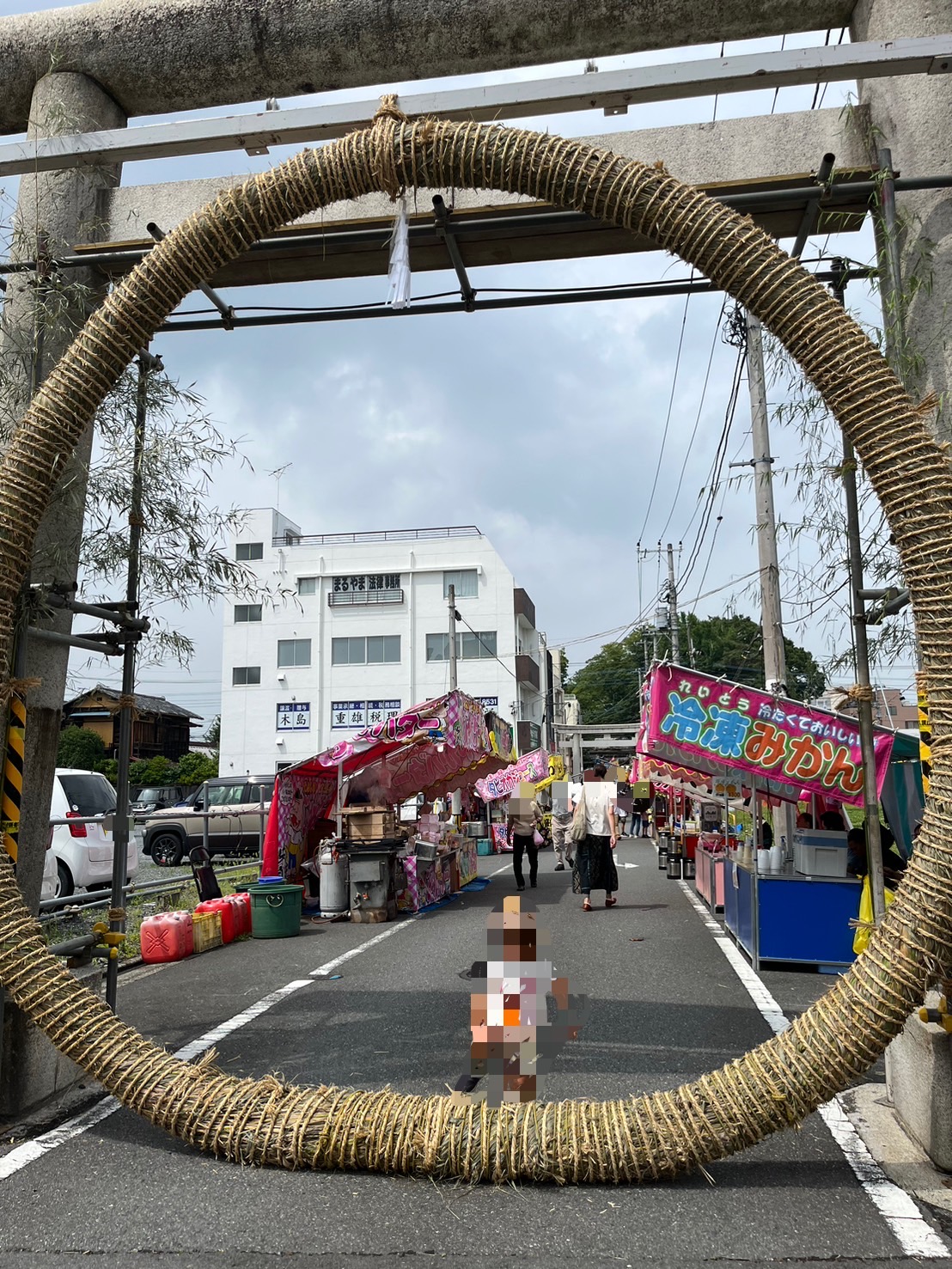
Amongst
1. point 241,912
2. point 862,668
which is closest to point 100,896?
point 241,912

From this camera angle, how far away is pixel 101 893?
10633mm

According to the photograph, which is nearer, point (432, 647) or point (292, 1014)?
point (292, 1014)

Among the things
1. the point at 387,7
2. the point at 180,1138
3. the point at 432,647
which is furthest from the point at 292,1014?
the point at 432,647

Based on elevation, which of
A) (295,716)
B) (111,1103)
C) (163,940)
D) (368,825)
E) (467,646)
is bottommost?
(111,1103)

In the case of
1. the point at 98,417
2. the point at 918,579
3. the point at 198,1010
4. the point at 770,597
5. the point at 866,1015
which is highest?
the point at 770,597

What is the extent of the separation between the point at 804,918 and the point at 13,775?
677cm

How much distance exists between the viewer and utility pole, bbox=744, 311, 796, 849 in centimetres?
1538

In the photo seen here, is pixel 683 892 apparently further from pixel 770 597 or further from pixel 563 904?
pixel 770 597

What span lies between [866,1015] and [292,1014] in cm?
481

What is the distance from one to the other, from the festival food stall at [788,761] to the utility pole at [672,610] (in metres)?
25.7

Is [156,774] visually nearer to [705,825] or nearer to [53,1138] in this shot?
[705,825]

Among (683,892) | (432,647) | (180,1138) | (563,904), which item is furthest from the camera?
(432,647)

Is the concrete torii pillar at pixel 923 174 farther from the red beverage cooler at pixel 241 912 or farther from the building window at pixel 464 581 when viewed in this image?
the building window at pixel 464 581

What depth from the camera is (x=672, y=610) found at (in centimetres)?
4350
